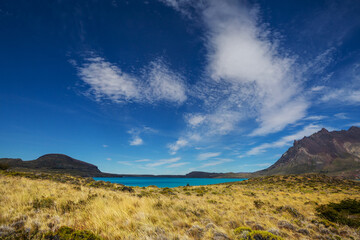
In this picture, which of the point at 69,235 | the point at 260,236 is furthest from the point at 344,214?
the point at 69,235

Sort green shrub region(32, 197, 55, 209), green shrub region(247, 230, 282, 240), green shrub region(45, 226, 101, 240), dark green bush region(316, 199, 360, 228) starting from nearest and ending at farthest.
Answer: green shrub region(45, 226, 101, 240) < green shrub region(247, 230, 282, 240) < green shrub region(32, 197, 55, 209) < dark green bush region(316, 199, 360, 228)

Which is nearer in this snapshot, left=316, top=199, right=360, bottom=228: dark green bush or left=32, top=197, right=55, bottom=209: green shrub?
left=32, top=197, right=55, bottom=209: green shrub

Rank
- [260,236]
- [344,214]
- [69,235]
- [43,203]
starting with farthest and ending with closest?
[344,214], [43,203], [260,236], [69,235]

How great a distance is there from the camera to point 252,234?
194 inches

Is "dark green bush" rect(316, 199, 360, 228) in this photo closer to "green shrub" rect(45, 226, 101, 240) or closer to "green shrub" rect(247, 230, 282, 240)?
"green shrub" rect(247, 230, 282, 240)

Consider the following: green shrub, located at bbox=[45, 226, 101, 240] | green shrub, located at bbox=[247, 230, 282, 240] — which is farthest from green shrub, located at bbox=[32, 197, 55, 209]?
green shrub, located at bbox=[247, 230, 282, 240]

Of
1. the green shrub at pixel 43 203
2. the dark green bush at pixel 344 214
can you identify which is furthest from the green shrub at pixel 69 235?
the dark green bush at pixel 344 214

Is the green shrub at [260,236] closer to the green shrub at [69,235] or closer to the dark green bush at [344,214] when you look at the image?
the green shrub at [69,235]

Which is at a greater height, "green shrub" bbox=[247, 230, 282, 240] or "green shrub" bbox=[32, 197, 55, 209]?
"green shrub" bbox=[32, 197, 55, 209]

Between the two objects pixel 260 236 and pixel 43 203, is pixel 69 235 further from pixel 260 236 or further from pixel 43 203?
pixel 260 236

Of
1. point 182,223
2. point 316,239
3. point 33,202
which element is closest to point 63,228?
point 182,223

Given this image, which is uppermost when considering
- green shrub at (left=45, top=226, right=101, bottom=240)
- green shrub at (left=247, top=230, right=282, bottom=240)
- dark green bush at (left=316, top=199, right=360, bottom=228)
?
green shrub at (left=45, top=226, right=101, bottom=240)

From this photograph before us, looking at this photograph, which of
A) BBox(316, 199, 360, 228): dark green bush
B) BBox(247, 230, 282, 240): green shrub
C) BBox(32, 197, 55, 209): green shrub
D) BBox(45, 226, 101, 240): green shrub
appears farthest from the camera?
BBox(316, 199, 360, 228): dark green bush

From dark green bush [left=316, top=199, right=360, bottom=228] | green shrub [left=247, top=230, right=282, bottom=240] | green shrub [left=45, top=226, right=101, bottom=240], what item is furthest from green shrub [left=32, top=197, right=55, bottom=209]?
dark green bush [left=316, top=199, right=360, bottom=228]
